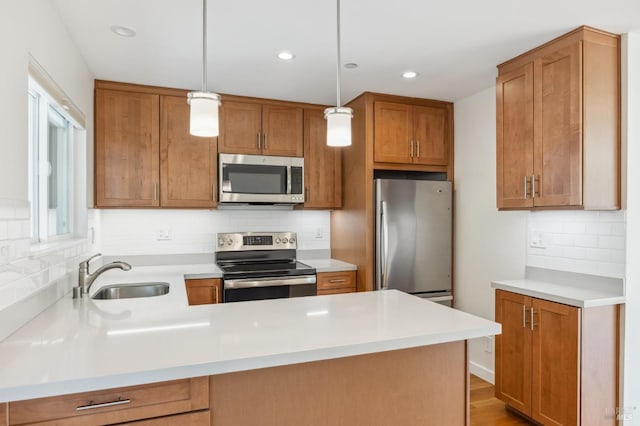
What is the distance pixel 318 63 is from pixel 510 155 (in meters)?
1.45

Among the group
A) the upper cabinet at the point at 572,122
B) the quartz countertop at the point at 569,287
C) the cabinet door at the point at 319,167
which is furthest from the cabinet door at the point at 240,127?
the quartz countertop at the point at 569,287

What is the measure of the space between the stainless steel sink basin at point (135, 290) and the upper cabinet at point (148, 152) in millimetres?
827

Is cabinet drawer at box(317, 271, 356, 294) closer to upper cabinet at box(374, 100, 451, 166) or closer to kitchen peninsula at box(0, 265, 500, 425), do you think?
upper cabinet at box(374, 100, 451, 166)

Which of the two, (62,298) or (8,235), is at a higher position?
(8,235)

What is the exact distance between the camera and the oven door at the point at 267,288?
307 cm

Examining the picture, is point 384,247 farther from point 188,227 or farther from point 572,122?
point 188,227

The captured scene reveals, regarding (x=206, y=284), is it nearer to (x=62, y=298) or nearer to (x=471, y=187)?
(x=62, y=298)

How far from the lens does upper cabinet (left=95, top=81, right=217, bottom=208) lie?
3100 millimetres

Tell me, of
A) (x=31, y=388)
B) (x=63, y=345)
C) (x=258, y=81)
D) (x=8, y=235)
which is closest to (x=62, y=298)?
(x=8, y=235)

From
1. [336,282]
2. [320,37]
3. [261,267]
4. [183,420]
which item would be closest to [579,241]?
[336,282]

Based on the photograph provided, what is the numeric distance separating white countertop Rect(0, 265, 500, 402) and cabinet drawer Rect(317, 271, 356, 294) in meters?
1.36

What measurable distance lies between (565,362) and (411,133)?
208 centimetres

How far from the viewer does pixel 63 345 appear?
4.40 feet

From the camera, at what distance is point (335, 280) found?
3.42 metres
